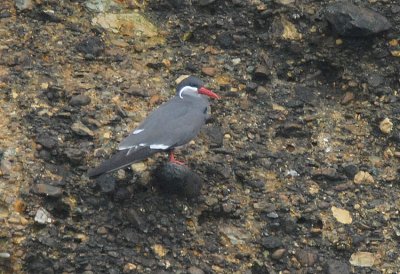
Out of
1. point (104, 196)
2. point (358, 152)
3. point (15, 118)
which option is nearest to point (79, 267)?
point (104, 196)

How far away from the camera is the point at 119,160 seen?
7.50 meters

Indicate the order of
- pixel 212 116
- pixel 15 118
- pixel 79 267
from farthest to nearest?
pixel 212 116 < pixel 15 118 < pixel 79 267

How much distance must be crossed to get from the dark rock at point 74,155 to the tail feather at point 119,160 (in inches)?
13.7

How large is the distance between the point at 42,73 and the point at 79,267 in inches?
85.4

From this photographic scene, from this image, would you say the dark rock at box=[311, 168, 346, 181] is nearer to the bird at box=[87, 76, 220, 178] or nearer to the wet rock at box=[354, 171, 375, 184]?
the wet rock at box=[354, 171, 375, 184]

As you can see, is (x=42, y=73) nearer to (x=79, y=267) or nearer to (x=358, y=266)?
(x=79, y=267)

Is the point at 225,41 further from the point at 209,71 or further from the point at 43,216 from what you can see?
the point at 43,216

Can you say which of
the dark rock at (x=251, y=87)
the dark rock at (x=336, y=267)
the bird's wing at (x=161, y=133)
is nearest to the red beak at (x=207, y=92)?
the bird's wing at (x=161, y=133)

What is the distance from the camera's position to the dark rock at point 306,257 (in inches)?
303

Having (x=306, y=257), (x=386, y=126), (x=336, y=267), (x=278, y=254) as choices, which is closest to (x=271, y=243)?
(x=278, y=254)

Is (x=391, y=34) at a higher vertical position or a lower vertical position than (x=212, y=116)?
higher

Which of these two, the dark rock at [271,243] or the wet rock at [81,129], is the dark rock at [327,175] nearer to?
the dark rock at [271,243]

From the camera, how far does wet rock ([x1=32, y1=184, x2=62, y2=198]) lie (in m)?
7.68

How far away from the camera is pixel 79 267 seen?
7.42 m
